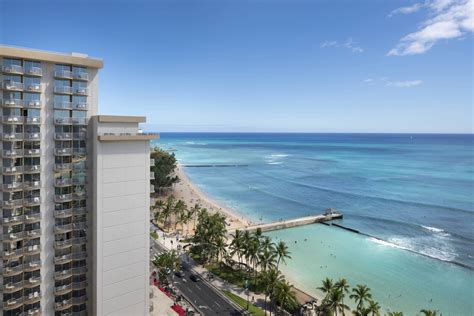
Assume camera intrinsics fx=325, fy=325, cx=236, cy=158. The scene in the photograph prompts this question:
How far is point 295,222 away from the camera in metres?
88.5

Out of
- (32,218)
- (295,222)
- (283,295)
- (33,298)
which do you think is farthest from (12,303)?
(295,222)

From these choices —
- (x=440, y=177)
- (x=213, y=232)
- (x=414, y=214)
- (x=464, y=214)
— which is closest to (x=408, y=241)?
(x=414, y=214)

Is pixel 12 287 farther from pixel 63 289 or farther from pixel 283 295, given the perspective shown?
pixel 283 295

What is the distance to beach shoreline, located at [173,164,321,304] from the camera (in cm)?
5204

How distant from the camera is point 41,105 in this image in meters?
28.7

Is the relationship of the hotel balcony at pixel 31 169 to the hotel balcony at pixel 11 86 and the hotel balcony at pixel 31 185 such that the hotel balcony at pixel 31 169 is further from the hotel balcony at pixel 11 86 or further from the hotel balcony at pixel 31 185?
the hotel balcony at pixel 11 86

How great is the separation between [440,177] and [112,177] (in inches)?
6323

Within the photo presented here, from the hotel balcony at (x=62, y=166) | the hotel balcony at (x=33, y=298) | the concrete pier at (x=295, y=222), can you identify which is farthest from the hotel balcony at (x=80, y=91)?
the concrete pier at (x=295, y=222)

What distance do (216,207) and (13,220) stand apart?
8013cm

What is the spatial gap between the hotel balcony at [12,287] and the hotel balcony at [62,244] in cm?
395

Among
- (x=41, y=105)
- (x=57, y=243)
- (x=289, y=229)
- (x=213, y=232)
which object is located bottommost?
(x=289, y=229)

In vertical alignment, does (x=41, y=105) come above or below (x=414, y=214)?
above

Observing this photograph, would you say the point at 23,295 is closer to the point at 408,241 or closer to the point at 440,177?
the point at 408,241

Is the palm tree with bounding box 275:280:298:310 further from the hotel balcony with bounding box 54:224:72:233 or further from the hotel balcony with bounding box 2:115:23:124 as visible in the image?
the hotel balcony with bounding box 2:115:23:124
